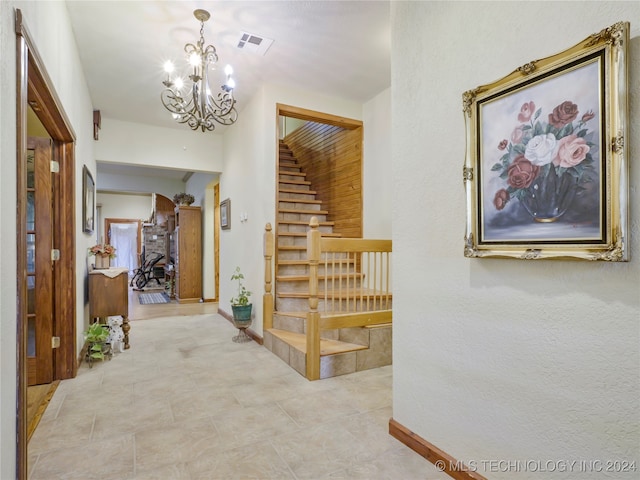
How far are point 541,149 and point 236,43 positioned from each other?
2.75 metres

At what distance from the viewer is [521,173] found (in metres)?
1.35

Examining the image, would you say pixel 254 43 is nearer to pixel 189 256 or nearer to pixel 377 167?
pixel 377 167

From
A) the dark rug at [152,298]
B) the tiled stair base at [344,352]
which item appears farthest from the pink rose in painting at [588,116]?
the dark rug at [152,298]

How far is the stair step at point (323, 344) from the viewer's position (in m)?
3.03

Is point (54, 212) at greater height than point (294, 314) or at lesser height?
greater

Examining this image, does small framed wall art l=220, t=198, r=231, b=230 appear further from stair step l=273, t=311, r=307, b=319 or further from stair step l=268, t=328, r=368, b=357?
stair step l=268, t=328, r=368, b=357

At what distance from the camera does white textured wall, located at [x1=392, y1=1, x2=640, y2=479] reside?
1.12m

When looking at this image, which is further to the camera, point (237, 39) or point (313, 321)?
point (237, 39)

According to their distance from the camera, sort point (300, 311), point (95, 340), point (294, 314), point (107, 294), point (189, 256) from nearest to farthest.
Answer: point (95, 340) < point (107, 294) < point (294, 314) < point (300, 311) < point (189, 256)

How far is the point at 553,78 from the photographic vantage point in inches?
49.3

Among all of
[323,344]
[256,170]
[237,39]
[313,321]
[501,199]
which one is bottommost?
[323,344]

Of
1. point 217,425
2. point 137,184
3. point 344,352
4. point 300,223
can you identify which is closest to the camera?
point 217,425

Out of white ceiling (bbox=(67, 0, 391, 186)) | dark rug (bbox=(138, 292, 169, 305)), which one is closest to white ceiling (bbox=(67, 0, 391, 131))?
white ceiling (bbox=(67, 0, 391, 186))

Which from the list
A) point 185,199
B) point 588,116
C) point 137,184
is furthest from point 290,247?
point 137,184
